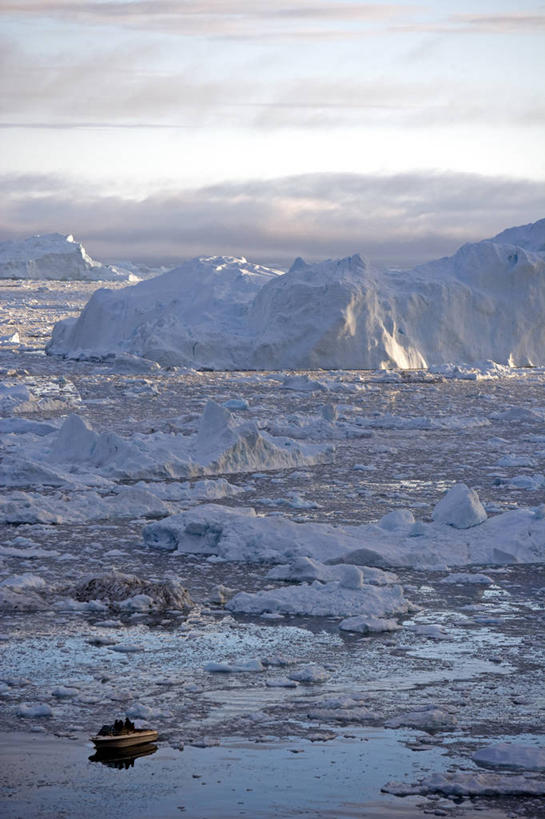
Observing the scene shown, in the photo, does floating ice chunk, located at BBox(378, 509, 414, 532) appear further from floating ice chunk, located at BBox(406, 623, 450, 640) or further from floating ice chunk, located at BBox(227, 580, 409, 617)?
floating ice chunk, located at BBox(406, 623, 450, 640)

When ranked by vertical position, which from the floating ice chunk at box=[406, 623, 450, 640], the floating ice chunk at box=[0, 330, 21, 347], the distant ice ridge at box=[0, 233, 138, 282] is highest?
the distant ice ridge at box=[0, 233, 138, 282]

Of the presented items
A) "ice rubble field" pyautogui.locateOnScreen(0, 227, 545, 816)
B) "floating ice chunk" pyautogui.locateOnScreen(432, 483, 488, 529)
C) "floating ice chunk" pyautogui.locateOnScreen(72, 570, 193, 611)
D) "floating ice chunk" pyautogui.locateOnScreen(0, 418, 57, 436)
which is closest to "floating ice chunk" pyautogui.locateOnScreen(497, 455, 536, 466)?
"ice rubble field" pyautogui.locateOnScreen(0, 227, 545, 816)

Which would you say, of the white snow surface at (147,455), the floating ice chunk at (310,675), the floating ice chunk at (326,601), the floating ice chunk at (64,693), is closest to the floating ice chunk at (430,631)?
the floating ice chunk at (326,601)

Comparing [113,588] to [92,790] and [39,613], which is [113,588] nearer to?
[39,613]

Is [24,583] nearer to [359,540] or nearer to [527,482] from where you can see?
[359,540]

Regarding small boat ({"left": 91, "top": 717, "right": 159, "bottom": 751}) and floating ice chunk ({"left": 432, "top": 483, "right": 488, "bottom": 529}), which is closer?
small boat ({"left": 91, "top": 717, "right": 159, "bottom": 751})

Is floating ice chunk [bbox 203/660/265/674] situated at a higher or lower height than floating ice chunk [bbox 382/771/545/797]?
higher

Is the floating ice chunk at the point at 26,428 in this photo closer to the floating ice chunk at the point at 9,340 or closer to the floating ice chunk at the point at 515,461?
the floating ice chunk at the point at 515,461
